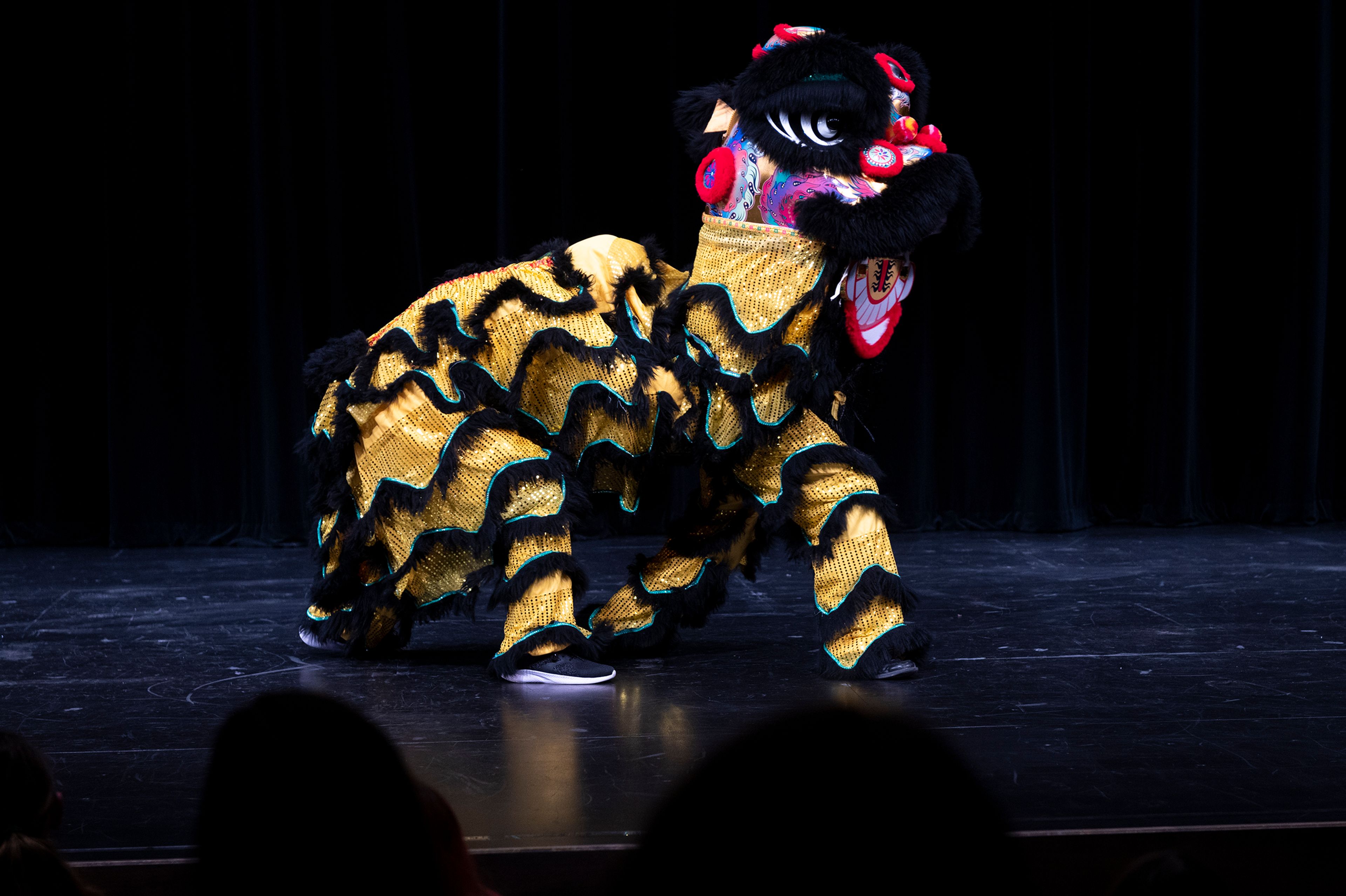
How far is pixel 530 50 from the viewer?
181 inches

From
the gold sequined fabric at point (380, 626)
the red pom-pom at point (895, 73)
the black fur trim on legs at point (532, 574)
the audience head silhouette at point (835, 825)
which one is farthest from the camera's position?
the gold sequined fabric at point (380, 626)

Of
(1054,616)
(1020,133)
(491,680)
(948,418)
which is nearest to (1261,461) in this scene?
(948,418)

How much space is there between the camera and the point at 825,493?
234 centimetres

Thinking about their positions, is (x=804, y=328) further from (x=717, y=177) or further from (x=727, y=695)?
(x=727, y=695)

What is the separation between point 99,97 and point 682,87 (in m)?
2.00

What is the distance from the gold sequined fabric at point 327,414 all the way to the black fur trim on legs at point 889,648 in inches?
41.7

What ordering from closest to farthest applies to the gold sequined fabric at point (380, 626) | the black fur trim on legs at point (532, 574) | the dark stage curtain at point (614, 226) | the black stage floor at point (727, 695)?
the black stage floor at point (727, 695) → the black fur trim on legs at point (532, 574) → the gold sequined fabric at point (380, 626) → the dark stage curtain at point (614, 226)

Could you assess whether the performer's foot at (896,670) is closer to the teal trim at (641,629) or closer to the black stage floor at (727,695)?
the black stage floor at (727,695)

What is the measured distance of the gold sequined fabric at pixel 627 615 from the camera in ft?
8.54

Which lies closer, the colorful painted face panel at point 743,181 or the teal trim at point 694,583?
the colorful painted face panel at point 743,181

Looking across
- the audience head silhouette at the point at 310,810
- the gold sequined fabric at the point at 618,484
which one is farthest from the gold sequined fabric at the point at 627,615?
the audience head silhouette at the point at 310,810

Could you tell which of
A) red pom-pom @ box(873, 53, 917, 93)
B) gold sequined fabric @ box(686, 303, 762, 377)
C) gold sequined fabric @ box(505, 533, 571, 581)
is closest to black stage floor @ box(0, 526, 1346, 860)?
gold sequined fabric @ box(505, 533, 571, 581)

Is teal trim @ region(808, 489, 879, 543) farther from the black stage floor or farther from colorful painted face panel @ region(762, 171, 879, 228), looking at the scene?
colorful painted face panel @ region(762, 171, 879, 228)

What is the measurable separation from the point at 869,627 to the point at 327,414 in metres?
1.09
